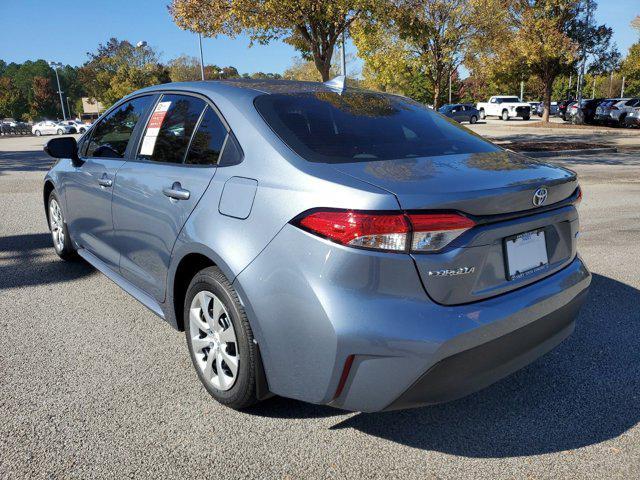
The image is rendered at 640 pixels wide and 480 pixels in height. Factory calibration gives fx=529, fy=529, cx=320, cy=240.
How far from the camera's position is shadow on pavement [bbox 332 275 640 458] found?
240 cm

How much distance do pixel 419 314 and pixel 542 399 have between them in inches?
47.7

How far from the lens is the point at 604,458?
2277 millimetres

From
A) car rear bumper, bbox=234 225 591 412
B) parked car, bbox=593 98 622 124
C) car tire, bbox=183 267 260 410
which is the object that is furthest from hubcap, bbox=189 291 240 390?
parked car, bbox=593 98 622 124

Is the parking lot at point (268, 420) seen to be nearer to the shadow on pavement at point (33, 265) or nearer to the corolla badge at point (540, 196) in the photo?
the shadow on pavement at point (33, 265)

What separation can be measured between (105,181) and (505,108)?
45367 mm

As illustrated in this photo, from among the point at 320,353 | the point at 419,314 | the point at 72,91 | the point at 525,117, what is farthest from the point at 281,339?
the point at 72,91

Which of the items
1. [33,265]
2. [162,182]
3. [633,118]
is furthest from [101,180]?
[633,118]

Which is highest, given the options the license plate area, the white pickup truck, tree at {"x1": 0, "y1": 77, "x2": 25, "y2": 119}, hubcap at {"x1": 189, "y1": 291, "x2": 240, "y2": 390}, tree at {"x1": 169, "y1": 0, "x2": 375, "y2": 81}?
tree at {"x1": 0, "y1": 77, "x2": 25, "y2": 119}

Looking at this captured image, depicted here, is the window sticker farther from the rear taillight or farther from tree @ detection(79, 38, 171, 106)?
tree @ detection(79, 38, 171, 106)

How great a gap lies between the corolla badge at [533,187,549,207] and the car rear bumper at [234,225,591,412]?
0.39m

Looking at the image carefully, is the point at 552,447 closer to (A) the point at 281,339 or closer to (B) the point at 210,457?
(A) the point at 281,339

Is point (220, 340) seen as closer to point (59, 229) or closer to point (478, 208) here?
point (478, 208)

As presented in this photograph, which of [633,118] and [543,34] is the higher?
[543,34]

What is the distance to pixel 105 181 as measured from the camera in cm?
358
